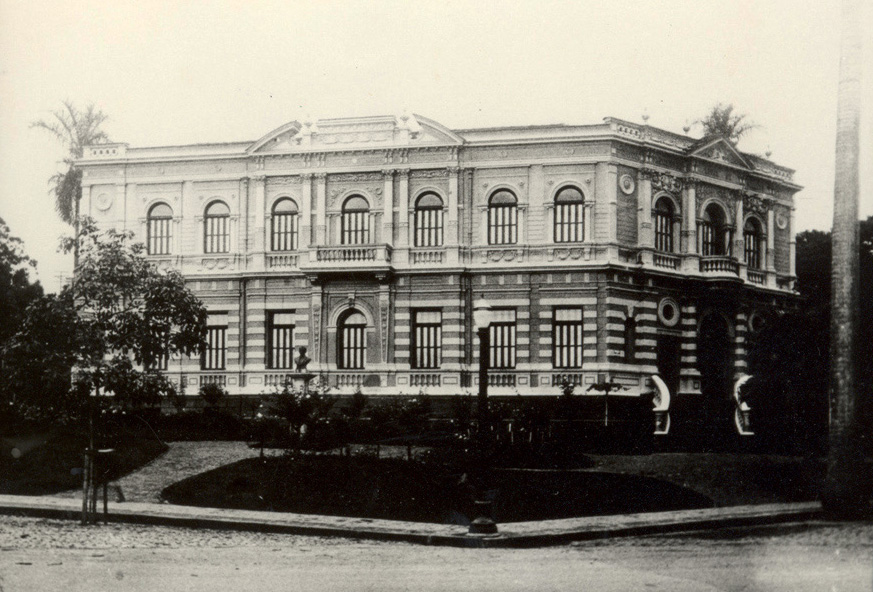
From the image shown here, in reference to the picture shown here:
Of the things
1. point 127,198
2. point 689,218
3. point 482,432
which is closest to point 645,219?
point 689,218

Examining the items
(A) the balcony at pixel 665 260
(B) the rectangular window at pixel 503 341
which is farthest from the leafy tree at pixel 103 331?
(A) the balcony at pixel 665 260

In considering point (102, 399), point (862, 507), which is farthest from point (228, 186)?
point (862, 507)

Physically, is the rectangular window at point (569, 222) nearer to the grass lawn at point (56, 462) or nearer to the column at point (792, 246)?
the column at point (792, 246)

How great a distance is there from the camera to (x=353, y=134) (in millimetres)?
17469

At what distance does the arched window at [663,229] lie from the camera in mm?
17359

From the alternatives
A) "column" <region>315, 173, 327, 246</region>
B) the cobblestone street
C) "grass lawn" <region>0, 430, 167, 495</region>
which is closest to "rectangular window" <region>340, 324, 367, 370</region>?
"column" <region>315, 173, 327, 246</region>

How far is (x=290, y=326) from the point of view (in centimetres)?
1742

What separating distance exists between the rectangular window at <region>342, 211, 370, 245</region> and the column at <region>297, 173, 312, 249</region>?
616 mm

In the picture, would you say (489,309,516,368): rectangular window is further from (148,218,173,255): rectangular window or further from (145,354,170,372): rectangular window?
(148,218,173,255): rectangular window

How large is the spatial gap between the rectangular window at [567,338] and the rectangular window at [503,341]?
0.75 meters

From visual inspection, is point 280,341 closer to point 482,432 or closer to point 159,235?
point 159,235

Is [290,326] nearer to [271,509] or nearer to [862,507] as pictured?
[271,509]

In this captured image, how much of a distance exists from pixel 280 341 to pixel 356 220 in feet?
9.39

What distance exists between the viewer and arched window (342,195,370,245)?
18.4m
